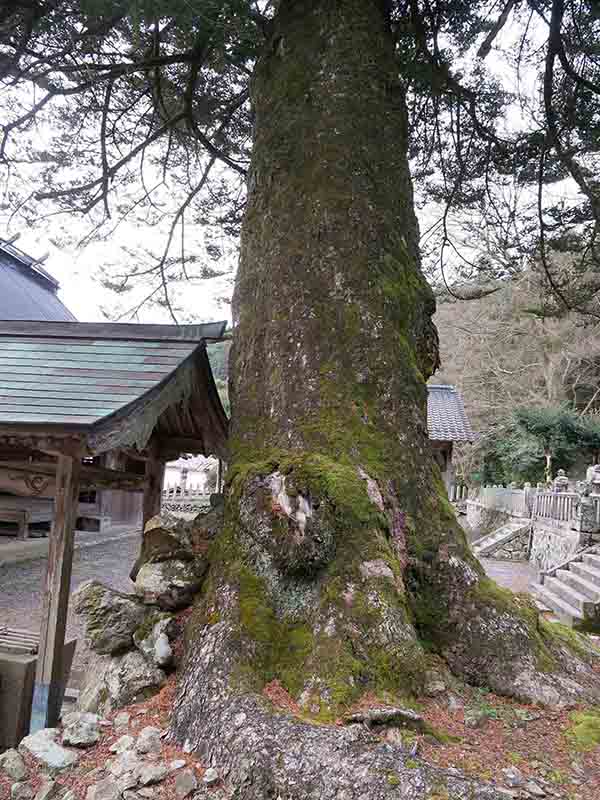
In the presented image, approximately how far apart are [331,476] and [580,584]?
8724 millimetres

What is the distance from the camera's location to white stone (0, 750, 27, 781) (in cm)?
233

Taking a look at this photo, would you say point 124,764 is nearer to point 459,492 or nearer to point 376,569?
point 376,569

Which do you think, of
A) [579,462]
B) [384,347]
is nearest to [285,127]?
[384,347]

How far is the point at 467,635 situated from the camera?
2.84 meters

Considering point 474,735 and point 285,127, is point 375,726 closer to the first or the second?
point 474,735

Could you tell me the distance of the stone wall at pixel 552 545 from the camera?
11727mm

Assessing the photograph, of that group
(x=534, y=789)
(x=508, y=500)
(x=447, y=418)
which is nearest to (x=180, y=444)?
(x=534, y=789)

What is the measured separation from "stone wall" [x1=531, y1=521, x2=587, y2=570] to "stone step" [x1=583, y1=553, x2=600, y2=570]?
75 cm

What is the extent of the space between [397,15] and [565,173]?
2503mm

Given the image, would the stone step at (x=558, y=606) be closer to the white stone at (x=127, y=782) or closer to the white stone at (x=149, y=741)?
the white stone at (x=149, y=741)

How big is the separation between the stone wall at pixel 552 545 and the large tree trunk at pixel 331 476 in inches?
388

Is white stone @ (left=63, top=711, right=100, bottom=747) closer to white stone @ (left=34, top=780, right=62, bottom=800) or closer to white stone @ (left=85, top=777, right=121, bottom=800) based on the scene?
white stone @ (left=34, top=780, right=62, bottom=800)

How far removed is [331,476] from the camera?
272 cm

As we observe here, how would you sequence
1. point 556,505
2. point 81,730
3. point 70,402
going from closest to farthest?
point 81,730, point 70,402, point 556,505
